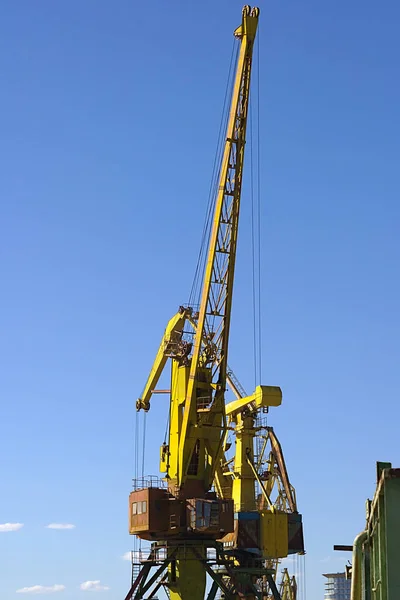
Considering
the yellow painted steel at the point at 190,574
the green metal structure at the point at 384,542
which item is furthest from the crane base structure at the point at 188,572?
the green metal structure at the point at 384,542

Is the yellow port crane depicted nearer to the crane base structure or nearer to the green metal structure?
the crane base structure

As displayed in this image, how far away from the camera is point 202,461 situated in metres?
67.6

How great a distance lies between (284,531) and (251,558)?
10.1 feet

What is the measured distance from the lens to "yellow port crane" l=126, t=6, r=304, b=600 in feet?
215

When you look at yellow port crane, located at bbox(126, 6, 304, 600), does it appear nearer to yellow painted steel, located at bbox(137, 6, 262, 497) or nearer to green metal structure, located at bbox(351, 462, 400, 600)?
yellow painted steel, located at bbox(137, 6, 262, 497)

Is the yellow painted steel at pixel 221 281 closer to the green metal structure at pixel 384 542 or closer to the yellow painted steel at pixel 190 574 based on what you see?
the yellow painted steel at pixel 190 574

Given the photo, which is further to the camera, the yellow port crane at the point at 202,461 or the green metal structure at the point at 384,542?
the yellow port crane at the point at 202,461

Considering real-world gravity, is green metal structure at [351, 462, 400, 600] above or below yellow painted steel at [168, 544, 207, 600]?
below

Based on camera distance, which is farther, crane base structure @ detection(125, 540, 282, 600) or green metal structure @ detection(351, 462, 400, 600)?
crane base structure @ detection(125, 540, 282, 600)

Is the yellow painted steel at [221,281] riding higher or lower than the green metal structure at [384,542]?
higher

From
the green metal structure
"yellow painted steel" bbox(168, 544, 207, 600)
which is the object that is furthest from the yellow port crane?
the green metal structure

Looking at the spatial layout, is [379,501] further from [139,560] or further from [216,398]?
[139,560]

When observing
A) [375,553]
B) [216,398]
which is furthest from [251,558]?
[375,553]

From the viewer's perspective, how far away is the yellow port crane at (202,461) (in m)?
65.6
